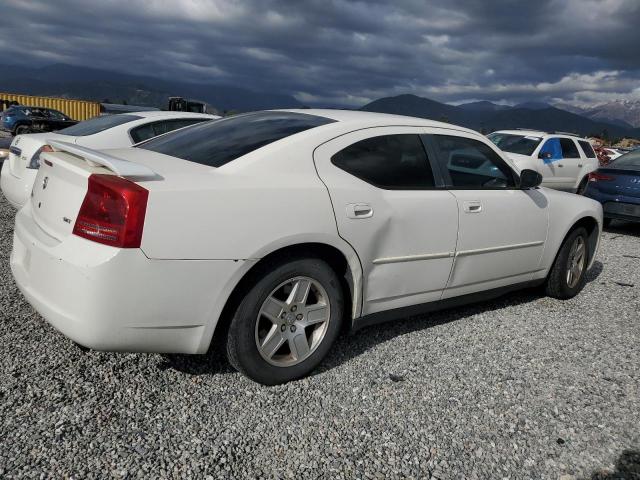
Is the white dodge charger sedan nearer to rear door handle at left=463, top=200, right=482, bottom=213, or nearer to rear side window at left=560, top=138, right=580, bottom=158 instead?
rear door handle at left=463, top=200, right=482, bottom=213

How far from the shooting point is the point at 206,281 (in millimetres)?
2367

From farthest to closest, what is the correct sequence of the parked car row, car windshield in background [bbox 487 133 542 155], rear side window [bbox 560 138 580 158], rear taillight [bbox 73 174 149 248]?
the parked car row → rear side window [bbox 560 138 580 158] → car windshield in background [bbox 487 133 542 155] → rear taillight [bbox 73 174 149 248]

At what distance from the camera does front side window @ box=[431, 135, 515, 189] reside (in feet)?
11.5

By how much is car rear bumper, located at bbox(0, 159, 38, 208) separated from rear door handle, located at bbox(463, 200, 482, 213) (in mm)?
3930

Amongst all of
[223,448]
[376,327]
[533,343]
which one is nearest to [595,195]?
[533,343]

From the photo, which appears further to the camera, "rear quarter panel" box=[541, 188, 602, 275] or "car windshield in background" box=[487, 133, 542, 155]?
"car windshield in background" box=[487, 133, 542, 155]

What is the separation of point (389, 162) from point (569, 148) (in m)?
Answer: 11.0

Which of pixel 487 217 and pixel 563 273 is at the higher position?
pixel 487 217

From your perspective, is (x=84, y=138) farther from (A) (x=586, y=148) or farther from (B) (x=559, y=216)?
(A) (x=586, y=148)

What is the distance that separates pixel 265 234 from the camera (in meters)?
2.48

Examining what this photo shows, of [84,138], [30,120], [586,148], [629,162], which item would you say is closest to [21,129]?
[30,120]

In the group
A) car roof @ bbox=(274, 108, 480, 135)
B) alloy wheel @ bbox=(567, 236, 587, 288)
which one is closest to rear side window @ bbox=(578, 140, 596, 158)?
alloy wheel @ bbox=(567, 236, 587, 288)

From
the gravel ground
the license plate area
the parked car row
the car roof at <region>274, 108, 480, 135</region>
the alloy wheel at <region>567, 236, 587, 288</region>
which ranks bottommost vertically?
the parked car row

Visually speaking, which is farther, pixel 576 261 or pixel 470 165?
pixel 576 261
